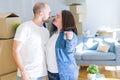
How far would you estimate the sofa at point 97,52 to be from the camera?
15.8ft

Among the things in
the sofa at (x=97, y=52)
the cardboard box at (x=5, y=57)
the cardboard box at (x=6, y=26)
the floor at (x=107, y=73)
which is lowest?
the floor at (x=107, y=73)

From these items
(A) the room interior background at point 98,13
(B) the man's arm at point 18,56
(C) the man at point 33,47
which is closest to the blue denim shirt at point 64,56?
(C) the man at point 33,47

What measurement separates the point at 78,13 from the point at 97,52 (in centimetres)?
134

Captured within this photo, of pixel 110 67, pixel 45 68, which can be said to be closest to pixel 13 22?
pixel 45 68

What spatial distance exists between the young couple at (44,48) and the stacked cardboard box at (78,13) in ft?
12.4

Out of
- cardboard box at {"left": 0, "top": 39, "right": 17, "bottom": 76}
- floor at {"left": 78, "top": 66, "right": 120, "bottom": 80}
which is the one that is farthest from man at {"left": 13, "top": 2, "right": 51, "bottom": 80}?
floor at {"left": 78, "top": 66, "right": 120, "bottom": 80}

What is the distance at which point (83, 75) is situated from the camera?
187 inches

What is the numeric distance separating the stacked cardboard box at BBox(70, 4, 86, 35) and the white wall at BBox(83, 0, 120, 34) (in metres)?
0.40

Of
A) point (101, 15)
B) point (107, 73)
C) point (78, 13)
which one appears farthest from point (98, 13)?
point (107, 73)

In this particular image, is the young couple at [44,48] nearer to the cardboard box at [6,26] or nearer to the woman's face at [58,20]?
the woman's face at [58,20]

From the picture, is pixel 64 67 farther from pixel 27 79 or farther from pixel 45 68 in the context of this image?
pixel 27 79

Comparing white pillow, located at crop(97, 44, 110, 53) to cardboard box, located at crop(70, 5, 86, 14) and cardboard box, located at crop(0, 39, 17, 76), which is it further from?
cardboard box, located at crop(0, 39, 17, 76)

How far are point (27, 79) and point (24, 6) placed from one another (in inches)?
128

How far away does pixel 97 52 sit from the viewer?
5.02m
